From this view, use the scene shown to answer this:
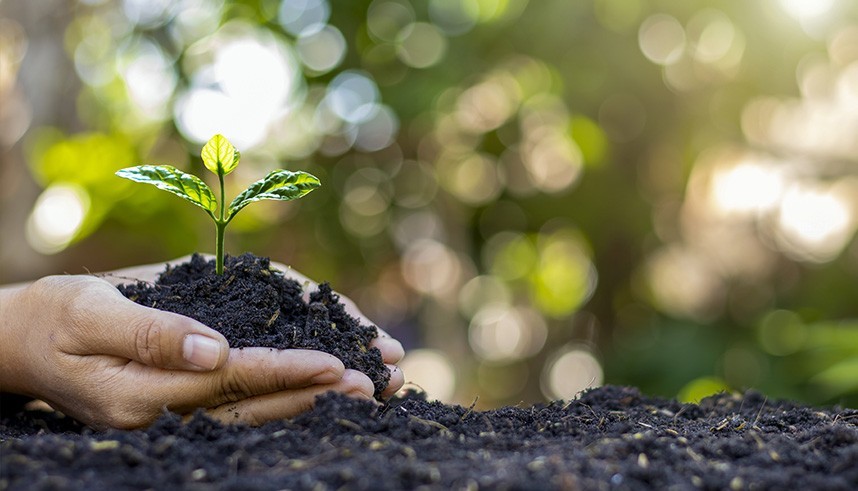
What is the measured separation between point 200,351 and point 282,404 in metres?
0.20

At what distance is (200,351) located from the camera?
1.30 meters

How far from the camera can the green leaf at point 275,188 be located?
1.47 metres

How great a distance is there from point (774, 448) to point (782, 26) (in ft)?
10.4

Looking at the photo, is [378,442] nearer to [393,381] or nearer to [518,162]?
[393,381]

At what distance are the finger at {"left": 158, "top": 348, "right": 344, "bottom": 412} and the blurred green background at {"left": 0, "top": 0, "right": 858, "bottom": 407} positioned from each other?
240cm

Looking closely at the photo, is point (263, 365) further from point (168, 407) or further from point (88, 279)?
point (88, 279)

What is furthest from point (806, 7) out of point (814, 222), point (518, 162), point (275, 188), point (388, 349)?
point (275, 188)

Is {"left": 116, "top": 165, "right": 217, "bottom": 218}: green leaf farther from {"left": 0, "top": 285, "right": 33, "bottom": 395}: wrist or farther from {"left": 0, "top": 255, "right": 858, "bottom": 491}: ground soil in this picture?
{"left": 0, "top": 285, "right": 33, "bottom": 395}: wrist

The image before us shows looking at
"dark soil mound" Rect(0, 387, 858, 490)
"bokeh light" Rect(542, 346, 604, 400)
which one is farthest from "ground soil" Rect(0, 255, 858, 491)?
"bokeh light" Rect(542, 346, 604, 400)

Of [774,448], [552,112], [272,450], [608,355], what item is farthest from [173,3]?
[774,448]

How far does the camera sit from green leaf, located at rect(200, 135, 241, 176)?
4.90 ft

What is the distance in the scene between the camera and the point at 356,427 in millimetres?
1256

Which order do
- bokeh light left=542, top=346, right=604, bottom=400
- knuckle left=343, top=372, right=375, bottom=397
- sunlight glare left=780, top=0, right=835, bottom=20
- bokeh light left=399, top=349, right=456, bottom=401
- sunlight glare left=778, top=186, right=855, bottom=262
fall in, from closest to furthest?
knuckle left=343, top=372, right=375, bottom=397 → sunlight glare left=780, top=0, right=835, bottom=20 → sunlight glare left=778, top=186, right=855, bottom=262 → bokeh light left=399, top=349, right=456, bottom=401 → bokeh light left=542, top=346, right=604, bottom=400

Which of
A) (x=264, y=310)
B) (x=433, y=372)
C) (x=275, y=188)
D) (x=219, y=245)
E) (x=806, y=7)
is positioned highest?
(x=806, y=7)
